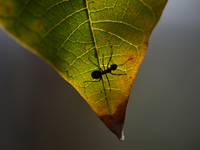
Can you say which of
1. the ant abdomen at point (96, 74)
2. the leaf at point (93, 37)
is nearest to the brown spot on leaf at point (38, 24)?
the leaf at point (93, 37)

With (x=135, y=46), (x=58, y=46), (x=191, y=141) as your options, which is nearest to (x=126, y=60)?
(x=135, y=46)

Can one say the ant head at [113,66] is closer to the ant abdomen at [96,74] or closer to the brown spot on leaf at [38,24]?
the ant abdomen at [96,74]

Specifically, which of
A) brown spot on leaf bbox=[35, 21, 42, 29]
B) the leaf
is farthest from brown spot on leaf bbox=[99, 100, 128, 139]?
brown spot on leaf bbox=[35, 21, 42, 29]

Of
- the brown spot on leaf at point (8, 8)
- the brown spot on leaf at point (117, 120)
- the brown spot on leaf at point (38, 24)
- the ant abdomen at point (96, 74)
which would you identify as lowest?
the brown spot on leaf at point (117, 120)

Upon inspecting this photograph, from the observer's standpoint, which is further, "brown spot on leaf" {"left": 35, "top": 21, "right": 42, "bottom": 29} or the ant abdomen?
the ant abdomen

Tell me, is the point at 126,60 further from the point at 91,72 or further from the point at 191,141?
the point at 191,141

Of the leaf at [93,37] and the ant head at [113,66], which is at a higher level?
the leaf at [93,37]

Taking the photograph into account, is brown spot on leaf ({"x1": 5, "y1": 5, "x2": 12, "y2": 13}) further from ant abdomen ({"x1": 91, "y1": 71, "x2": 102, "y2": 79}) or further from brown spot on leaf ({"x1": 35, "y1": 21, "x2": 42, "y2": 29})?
ant abdomen ({"x1": 91, "y1": 71, "x2": 102, "y2": 79})
